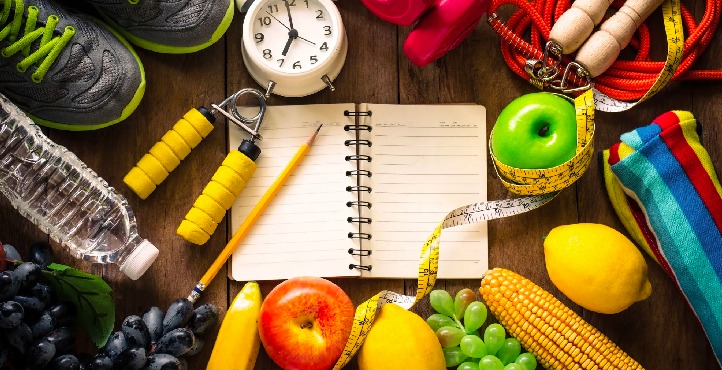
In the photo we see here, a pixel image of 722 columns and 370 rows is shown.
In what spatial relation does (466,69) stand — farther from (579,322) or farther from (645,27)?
(579,322)

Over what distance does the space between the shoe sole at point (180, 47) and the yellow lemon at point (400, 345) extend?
0.56m

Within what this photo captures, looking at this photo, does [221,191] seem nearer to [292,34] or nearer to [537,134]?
[292,34]

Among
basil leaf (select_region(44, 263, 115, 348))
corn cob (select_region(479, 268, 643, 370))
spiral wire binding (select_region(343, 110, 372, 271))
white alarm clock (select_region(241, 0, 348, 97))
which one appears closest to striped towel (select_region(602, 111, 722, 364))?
corn cob (select_region(479, 268, 643, 370))

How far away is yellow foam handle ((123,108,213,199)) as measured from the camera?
133cm

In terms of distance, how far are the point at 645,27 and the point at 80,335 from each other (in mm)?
1138

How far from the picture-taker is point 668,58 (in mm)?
1307

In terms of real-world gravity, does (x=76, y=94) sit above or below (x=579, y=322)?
above

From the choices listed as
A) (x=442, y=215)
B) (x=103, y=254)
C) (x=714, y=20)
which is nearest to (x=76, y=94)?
(x=103, y=254)

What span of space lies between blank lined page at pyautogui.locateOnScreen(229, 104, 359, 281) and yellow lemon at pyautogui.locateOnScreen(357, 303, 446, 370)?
140 mm

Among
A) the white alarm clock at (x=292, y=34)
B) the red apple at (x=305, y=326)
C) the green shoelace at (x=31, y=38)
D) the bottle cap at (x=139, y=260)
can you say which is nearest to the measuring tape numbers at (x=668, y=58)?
the white alarm clock at (x=292, y=34)

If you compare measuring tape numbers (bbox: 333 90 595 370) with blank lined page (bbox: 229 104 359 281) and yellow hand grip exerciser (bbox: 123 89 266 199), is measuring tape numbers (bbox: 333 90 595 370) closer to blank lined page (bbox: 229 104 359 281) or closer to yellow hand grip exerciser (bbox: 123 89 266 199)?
blank lined page (bbox: 229 104 359 281)

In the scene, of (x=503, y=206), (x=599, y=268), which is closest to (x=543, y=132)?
(x=503, y=206)

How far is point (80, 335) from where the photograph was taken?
134cm

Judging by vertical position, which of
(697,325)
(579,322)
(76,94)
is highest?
(76,94)
